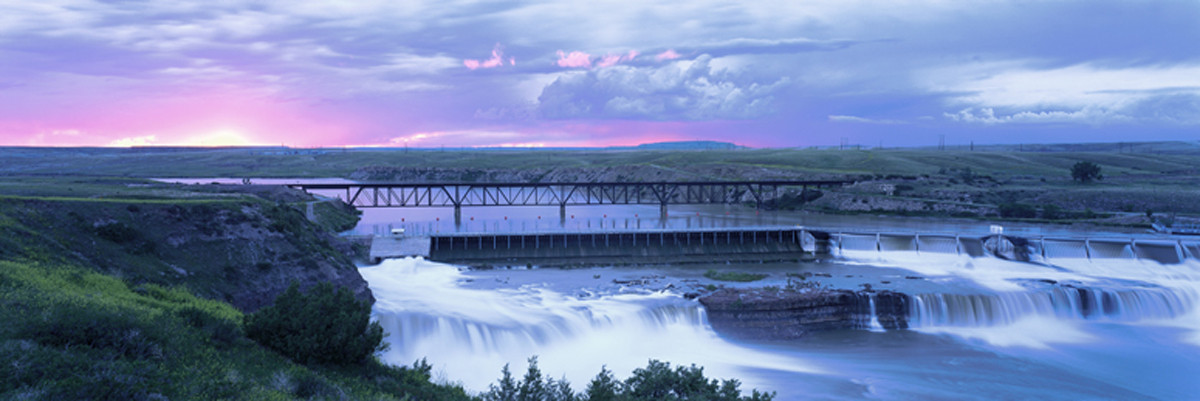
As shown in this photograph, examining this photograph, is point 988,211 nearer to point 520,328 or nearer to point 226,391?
point 520,328

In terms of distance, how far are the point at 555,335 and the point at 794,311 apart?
45.6 feet

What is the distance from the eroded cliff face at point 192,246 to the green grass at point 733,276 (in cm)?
2454

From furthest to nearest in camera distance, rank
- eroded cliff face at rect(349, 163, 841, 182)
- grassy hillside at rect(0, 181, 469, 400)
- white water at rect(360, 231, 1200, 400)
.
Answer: eroded cliff face at rect(349, 163, 841, 182), white water at rect(360, 231, 1200, 400), grassy hillside at rect(0, 181, 469, 400)

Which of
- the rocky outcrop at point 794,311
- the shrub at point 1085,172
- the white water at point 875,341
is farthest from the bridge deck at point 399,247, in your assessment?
the shrub at point 1085,172

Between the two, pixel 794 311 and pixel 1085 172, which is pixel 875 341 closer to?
pixel 794 311

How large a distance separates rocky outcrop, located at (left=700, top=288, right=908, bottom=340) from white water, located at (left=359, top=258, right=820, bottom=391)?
1385mm

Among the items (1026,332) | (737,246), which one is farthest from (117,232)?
(1026,332)

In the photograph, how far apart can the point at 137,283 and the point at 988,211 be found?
3492 inches

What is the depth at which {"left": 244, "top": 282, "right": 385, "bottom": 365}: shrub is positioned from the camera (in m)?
19.5

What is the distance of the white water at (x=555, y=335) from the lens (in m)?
32.5

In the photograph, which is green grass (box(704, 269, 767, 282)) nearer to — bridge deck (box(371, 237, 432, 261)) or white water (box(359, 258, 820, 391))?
white water (box(359, 258, 820, 391))

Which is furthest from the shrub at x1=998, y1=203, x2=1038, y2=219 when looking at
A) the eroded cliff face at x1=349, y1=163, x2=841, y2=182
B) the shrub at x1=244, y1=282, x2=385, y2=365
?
the shrub at x1=244, y1=282, x2=385, y2=365

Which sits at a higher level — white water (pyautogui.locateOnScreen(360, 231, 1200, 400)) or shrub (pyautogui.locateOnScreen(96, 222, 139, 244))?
shrub (pyautogui.locateOnScreen(96, 222, 139, 244))

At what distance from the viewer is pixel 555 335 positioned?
35906 mm
